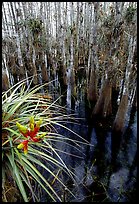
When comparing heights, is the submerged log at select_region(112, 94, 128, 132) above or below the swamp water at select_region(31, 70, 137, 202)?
above

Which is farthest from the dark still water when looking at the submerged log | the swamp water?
the submerged log

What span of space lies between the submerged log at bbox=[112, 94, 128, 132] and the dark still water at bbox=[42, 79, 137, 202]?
210mm

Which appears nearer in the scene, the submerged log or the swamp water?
the swamp water

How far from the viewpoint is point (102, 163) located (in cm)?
468

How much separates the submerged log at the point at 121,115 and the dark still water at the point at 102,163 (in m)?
0.21

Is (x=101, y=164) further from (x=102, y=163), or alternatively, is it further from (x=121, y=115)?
(x=121, y=115)

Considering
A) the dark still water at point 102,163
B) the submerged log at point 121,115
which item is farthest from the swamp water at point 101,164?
the submerged log at point 121,115

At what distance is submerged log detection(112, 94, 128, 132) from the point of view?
529 cm

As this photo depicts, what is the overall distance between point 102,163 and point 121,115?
1.52 m

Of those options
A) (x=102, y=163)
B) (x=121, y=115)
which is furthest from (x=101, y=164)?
(x=121, y=115)

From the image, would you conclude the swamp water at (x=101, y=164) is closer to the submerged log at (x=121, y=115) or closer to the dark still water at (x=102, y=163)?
the dark still water at (x=102, y=163)

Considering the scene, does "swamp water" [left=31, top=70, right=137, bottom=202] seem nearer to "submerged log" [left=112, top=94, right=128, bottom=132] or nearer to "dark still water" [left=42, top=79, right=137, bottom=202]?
"dark still water" [left=42, top=79, right=137, bottom=202]

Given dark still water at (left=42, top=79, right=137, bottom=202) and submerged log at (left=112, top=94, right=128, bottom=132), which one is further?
submerged log at (left=112, top=94, right=128, bottom=132)

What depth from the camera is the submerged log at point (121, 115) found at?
5286mm
